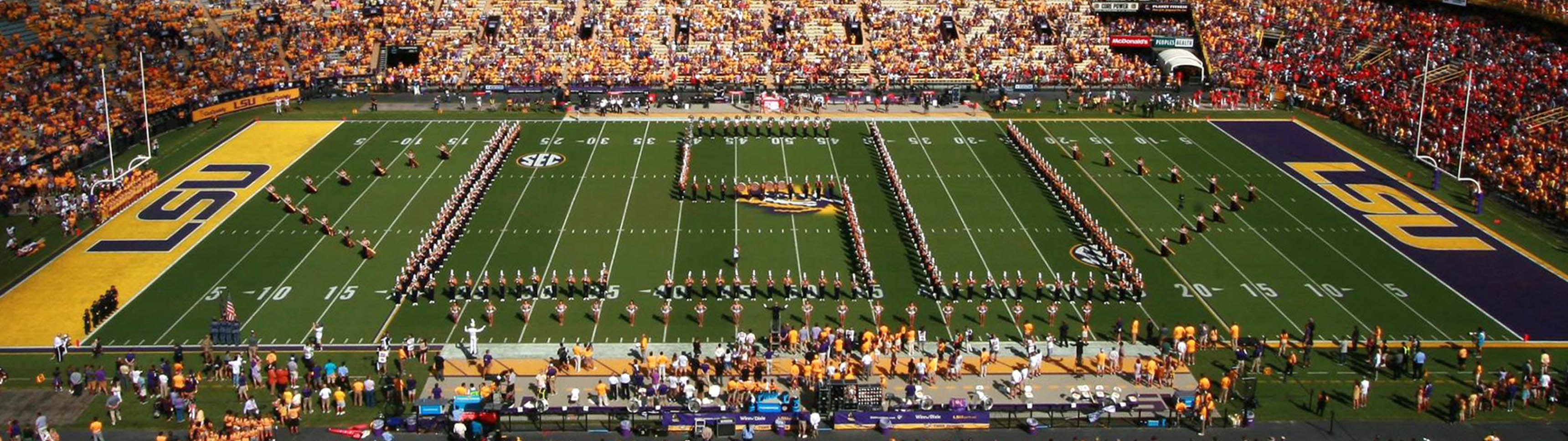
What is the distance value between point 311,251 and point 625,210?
1038 centimetres

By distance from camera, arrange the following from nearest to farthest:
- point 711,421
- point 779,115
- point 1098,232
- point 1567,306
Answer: point 711,421
point 1567,306
point 1098,232
point 779,115

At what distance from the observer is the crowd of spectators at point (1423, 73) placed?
53.6 m

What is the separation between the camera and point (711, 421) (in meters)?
31.1

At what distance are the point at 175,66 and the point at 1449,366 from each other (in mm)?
55978

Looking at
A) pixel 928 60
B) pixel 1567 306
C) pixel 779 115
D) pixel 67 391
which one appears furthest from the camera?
pixel 928 60

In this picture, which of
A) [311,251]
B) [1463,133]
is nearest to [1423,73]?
[1463,133]

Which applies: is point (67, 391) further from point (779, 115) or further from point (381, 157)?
point (779, 115)

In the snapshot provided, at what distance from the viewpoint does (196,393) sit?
3312cm

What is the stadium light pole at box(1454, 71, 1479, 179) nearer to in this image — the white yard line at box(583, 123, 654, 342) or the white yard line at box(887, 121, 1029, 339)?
the white yard line at box(887, 121, 1029, 339)

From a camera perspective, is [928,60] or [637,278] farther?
[928,60]

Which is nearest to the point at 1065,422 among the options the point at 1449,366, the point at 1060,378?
the point at 1060,378

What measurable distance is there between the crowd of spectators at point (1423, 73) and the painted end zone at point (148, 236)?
43731mm

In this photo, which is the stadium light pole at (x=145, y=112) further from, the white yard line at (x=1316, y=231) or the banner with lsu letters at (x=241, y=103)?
the white yard line at (x=1316, y=231)

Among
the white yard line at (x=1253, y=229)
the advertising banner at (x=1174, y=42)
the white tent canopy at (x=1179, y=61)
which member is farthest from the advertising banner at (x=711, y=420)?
the advertising banner at (x=1174, y=42)
